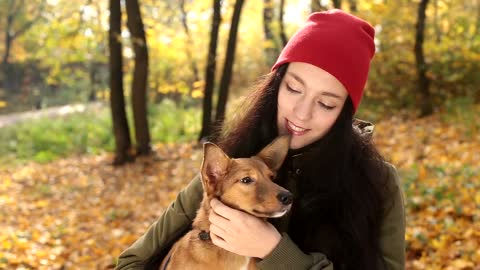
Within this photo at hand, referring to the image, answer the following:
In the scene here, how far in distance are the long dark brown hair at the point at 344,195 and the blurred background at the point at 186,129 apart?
80cm

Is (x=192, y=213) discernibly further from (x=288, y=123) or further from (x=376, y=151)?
(x=376, y=151)

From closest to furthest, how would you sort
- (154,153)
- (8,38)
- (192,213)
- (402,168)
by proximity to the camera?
(192,213) < (402,168) < (154,153) < (8,38)

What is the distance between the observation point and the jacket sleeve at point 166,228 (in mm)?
2758

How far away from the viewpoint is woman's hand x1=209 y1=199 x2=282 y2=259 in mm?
2242

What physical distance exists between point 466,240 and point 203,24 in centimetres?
1320

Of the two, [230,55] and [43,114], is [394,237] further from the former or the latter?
[43,114]

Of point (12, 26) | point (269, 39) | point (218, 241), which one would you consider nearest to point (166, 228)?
point (218, 241)

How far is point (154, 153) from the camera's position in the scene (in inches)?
489

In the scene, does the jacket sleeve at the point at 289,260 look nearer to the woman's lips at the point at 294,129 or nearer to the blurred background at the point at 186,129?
the woman's lips at the point at 294,129

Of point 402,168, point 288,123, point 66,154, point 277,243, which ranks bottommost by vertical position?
point 66,154

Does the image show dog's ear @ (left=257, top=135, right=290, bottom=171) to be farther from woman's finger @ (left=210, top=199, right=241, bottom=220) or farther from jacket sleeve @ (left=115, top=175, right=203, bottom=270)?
jacket sleeve @ (left=115, top=175, right=203, bottom=270)

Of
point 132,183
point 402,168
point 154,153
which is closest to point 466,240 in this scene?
point 402,168

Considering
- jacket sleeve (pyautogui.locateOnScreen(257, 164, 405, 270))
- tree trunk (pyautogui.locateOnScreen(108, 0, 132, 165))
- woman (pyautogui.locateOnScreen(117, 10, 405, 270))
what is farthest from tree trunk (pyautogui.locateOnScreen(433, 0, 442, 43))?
jacket sleeve (pyautogui.locateOnScreen(257, 164, 405, 270))

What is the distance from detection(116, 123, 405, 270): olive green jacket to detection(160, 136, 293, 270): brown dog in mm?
167
